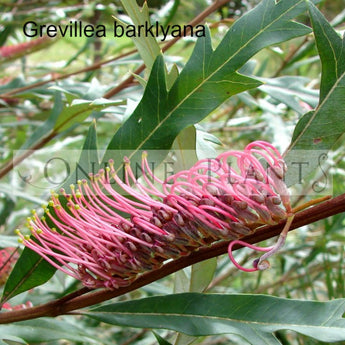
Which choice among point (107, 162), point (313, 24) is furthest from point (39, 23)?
point (313, 24)

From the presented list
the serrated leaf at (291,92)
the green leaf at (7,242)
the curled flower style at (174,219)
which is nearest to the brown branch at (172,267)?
the curled flower style at (174,219)

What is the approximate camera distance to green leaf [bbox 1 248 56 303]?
0.68 meters

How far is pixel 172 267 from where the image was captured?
576 mm

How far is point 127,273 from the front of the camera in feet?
1.92

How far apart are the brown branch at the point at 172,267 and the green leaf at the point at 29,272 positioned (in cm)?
5

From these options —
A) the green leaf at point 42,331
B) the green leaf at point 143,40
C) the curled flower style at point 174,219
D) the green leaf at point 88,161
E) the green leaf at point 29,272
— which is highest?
the green leaf at point 143,40

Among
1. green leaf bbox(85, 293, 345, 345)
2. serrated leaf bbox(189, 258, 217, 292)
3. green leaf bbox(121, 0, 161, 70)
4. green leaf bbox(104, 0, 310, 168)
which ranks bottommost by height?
green leaf bbox(85, 293, 345, 345)

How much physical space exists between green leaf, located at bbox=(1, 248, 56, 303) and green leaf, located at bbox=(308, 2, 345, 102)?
18.0 inches

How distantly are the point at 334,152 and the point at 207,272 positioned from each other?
3.31 ft

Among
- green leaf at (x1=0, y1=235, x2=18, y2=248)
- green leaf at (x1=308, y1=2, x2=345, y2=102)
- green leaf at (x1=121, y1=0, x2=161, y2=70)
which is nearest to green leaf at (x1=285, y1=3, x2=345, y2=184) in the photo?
green leaf at (x1=308, y1=2, x2=345, y2=102)

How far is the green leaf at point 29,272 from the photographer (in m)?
0.68

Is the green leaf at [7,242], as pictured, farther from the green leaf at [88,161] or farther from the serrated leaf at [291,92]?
the serrated leaf at [291,92]

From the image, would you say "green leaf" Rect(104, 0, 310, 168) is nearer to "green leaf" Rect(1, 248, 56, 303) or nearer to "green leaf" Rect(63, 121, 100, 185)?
"green leaf" Rect(63, 121, 100, 185)

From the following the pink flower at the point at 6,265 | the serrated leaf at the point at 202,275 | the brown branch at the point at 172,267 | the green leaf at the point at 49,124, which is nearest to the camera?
the brown branch at the point at 172,267
